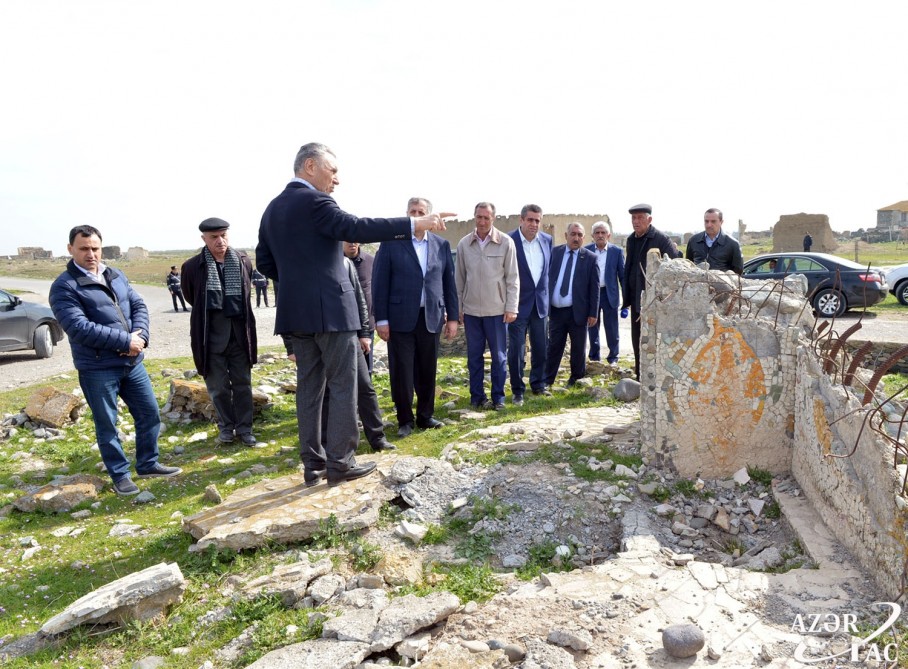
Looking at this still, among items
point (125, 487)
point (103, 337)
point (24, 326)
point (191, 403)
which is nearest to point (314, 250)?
point (103, 337)

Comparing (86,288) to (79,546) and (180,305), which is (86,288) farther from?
(180,305)

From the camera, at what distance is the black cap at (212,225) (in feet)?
18.3

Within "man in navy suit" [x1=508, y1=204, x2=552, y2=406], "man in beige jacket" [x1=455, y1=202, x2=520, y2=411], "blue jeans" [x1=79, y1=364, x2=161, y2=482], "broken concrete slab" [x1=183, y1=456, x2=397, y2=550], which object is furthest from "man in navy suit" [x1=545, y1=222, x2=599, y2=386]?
"blue jeans" [x1=79, y1=364, x2=161, y2=482]

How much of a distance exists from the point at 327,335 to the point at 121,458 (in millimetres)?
2193

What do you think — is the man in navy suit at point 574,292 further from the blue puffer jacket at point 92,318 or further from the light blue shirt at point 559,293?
the blue puffer jacket at point 92,318

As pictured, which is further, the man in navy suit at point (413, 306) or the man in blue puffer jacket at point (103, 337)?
the man in navy suit at point (413, 306)

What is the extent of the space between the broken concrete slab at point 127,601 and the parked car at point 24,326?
996cm

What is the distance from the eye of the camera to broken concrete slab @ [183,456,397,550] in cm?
367

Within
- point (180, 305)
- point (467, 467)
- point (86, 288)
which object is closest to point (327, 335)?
point (467, 467)

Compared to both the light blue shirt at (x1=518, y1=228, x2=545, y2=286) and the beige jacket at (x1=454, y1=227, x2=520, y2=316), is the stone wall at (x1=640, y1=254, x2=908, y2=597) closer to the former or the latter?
the beige jacket at (x1=454, y1=227, x2=520, y2=316)

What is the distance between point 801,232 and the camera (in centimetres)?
2909

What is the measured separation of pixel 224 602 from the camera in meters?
3.22

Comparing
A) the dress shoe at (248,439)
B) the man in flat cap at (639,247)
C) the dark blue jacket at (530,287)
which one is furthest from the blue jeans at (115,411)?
the man in flat cap at (639,247)

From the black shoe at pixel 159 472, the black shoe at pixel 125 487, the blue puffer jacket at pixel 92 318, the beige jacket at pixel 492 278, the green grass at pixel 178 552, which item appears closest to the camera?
the green grass at pixel 178 552
